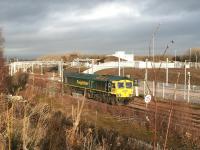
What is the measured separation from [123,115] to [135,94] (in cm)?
1450

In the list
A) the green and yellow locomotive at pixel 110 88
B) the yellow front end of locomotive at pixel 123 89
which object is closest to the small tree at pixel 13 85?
the green and yellow locomotive at pixel 110 88

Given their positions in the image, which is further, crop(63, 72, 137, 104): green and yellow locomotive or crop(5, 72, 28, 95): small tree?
crop(63, 72, 137, 104): green and yellow locomotive

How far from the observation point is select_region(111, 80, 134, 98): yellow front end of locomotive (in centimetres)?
3719

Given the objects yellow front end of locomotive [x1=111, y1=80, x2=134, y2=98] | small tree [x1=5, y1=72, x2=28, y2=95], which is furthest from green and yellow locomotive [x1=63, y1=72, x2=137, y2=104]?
small tree [x1=5, y1=72, x2=28, y2=95]

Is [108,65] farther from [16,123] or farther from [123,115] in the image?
[16,123]

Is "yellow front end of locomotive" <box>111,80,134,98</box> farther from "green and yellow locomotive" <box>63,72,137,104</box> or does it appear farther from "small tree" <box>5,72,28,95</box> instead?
"small tree" <box>5,72,28,95</box>

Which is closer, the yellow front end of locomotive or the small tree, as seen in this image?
the small tree

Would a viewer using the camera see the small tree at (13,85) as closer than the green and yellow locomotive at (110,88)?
Yes

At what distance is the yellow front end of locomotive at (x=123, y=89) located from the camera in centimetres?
3719

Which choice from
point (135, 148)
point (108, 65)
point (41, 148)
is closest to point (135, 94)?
point (135, 148)

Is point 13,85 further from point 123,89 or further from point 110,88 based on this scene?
point 123,89

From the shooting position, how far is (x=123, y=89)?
3806cm

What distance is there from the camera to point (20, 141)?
8.98 meters

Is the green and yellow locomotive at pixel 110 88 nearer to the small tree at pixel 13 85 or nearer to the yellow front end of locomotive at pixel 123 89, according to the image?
the yellow front end of locomotive at pixel 123 89
